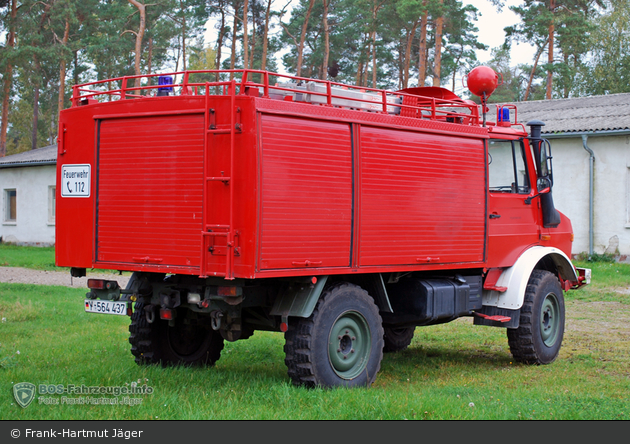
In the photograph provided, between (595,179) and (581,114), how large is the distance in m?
3.61

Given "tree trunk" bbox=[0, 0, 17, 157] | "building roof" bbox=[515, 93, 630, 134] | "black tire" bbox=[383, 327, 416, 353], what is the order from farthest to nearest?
"tree trunk" bbox=[0, 0, 17, 157] → "building roof" bbox=[515, 93, 630, 134] → "black tire" bbox=[383, 327, 416, 353]

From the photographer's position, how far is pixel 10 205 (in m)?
31.1

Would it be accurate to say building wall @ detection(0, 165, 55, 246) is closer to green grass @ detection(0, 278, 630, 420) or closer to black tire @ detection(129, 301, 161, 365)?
green grass @ detection(0, 278, 630, 420)

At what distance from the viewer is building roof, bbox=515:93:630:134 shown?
20.2 meters

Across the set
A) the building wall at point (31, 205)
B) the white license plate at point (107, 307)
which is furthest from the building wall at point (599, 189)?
the building wall at point (31, 205)

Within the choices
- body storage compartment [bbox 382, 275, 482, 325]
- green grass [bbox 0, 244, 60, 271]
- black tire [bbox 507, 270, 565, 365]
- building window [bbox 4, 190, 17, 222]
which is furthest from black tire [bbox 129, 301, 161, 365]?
building window [bbox 4, 190, 17, 222]

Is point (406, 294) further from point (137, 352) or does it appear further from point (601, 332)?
point (601, 332)

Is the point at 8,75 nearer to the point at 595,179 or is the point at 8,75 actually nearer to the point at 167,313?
the point at 595,179

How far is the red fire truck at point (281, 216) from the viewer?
20.0ft

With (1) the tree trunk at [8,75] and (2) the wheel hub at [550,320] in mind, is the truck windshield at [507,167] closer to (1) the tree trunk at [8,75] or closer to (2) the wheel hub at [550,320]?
(2) the wheel hub at [550,320]

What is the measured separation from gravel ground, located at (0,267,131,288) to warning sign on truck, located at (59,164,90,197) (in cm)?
865

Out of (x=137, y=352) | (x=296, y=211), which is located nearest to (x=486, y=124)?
(x=296, y=211)

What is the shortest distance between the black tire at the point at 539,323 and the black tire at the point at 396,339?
152 cm

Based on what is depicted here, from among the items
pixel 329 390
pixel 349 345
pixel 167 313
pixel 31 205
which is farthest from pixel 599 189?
pixel 31 205
